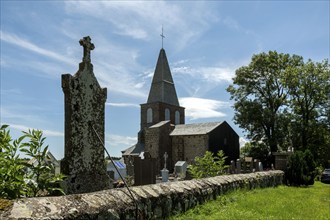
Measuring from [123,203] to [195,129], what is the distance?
124ft

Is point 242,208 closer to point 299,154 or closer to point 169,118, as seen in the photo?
point 299,154

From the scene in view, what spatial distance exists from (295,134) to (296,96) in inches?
168

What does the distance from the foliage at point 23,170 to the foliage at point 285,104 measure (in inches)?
1334

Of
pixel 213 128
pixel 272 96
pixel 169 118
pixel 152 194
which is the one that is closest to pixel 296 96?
pixel 272 96

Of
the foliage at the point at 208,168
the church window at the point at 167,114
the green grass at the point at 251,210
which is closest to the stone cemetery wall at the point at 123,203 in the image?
the green grass at the point at 251,210

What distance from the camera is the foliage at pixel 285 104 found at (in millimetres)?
35469

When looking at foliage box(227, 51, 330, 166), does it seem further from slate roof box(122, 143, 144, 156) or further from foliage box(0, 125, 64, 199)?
foliage box(0, 125, 64, 199)

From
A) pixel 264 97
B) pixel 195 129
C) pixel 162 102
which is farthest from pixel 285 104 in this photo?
pixel 162 102

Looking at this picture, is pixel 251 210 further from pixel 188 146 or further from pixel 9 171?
pixel 188 146

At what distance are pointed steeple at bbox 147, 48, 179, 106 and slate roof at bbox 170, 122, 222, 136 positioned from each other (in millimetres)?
6781

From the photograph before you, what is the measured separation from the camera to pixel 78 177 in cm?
559

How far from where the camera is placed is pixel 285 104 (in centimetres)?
3741

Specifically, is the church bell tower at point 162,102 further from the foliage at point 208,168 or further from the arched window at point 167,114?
the foliage at point 208,168

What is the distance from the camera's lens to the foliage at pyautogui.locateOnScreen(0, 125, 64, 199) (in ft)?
11.7
